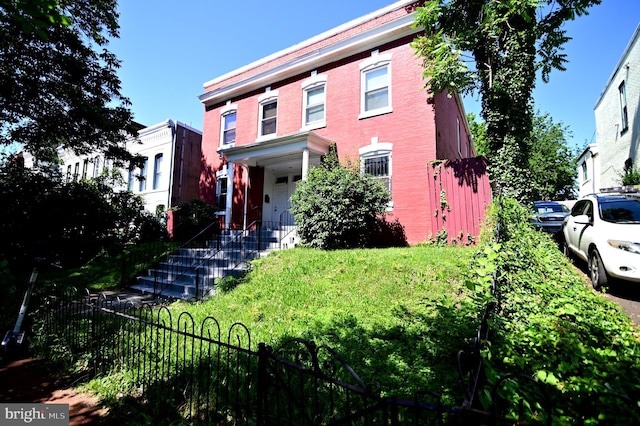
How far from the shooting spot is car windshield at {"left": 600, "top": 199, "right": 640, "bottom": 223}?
560 cm

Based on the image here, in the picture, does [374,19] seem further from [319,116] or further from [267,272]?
[267,272]

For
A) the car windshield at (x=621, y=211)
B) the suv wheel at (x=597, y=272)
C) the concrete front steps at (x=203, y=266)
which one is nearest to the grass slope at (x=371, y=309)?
the concrete front steps at (x=203, y=266)

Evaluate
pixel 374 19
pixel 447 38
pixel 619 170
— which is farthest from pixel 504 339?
pixel 619 170

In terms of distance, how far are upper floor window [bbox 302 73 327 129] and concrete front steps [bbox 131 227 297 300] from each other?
4857 mm

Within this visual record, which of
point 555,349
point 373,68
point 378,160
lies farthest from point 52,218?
point 555,349

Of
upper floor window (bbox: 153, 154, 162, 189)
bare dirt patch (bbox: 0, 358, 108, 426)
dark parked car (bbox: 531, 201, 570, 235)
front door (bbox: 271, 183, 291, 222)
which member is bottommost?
bare dirt patch (bbox: 0, 358, 108, 426)

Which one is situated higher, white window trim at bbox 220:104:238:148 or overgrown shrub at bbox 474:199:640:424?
white window trim at bbox 220:104:238:148

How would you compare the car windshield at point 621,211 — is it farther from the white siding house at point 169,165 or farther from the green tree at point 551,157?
the green tree at point 551,157

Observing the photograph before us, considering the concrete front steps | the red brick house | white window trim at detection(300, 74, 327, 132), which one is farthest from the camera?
white window trim at detection(300, 74, 327, 132)

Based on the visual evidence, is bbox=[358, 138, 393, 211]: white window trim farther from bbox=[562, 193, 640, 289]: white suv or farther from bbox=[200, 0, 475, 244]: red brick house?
bbox=[562, 193, 640, 289]: white suv

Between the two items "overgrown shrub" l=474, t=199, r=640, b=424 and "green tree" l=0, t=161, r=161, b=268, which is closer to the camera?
"overgrown shrub" l=474, t=199, r=640, b=424

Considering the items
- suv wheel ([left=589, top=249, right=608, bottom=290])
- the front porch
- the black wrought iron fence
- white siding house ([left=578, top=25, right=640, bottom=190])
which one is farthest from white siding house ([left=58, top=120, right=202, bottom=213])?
white siding house ([left=578, top=25, right=640, bottom=190])

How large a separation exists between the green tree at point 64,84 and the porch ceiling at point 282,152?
515 cm

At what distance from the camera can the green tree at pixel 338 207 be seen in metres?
9.20
